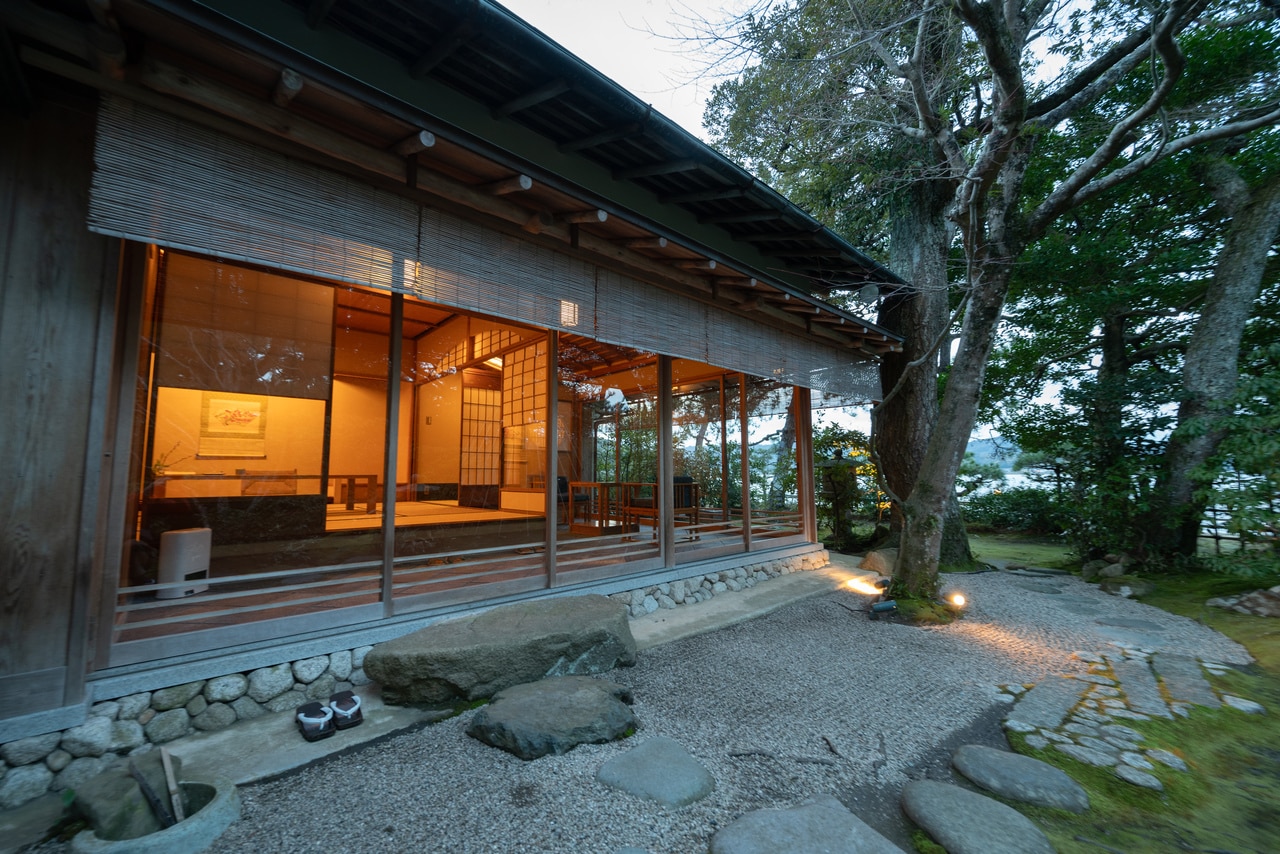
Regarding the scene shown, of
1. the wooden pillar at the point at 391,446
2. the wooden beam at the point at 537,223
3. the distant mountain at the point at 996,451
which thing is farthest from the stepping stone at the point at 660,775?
the distant mountain at the point at 996,451

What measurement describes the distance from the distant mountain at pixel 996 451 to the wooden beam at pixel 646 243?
8.93 meters

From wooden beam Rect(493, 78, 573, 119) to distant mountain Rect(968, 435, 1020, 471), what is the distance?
1014 centimetres

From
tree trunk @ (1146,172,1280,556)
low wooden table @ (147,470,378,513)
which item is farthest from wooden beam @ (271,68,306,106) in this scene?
tree trunk @ (1146,172,1280,556)

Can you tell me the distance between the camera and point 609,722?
272cm

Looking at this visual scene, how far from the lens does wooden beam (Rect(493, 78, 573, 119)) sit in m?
3.91

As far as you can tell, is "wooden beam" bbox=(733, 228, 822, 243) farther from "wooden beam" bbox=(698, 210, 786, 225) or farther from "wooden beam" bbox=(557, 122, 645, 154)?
"wooden beam" bbox=(557, 122, 645, 154)

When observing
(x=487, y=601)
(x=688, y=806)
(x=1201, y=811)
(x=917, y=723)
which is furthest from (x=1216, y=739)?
(x=487, y=601)

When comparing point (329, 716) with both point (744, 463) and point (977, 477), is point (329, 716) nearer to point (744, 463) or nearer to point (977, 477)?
point (744, 463)

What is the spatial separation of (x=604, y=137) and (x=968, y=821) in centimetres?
513

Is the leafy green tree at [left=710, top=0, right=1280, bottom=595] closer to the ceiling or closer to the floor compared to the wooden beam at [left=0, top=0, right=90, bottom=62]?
closer to the ceiling

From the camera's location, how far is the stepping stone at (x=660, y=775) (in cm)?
223

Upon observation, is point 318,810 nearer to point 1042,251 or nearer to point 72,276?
point 72,276

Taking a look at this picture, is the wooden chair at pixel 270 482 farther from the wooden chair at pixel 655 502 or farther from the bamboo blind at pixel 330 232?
the wooden chair at pixel 655 502

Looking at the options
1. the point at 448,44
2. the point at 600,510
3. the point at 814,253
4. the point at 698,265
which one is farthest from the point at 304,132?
the point at 814,253
